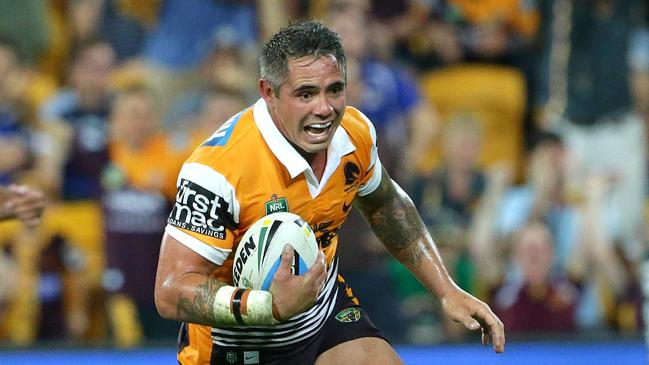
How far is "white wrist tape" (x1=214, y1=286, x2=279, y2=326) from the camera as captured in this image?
12.1ft

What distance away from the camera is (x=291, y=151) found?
4.14 m

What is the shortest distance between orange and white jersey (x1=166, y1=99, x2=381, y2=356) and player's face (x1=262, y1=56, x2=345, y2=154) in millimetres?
93

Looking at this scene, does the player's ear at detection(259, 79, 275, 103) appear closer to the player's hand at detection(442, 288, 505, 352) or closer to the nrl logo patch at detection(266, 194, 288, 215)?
the nrl logo patch at detection(266, 194, 288, 215)

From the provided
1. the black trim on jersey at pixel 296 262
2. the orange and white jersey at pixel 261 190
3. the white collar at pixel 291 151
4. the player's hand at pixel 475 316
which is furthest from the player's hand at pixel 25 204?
the player's hand at pixel 475 316

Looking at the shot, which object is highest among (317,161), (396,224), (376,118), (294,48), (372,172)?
(294,48)

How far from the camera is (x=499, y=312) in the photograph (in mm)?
7605

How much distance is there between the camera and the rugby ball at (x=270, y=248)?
3787 millimetres

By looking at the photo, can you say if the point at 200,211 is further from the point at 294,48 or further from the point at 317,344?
the point at 317,344

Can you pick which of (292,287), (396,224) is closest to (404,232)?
(396,224)

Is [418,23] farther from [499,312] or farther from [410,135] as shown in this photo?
[499,312]

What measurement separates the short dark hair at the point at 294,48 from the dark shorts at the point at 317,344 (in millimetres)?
951

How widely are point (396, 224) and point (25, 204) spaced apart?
1585 millimetres

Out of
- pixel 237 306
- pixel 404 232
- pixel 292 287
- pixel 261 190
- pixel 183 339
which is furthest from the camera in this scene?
pixel 404 232

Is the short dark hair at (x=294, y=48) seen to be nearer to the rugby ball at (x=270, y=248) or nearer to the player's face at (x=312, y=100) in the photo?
the player's face at (x=312, y=100)
